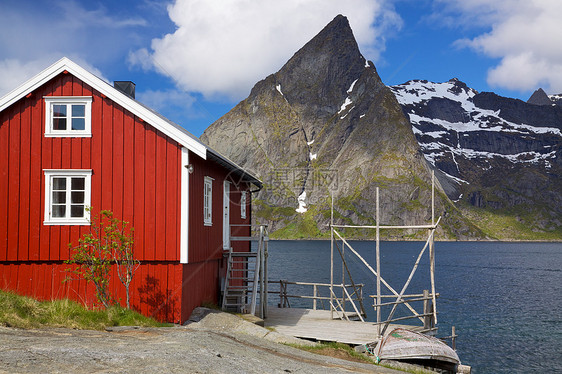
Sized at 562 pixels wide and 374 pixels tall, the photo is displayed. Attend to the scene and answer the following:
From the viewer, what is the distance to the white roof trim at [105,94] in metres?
16.8

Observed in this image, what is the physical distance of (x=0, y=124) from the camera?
17266 millimetres

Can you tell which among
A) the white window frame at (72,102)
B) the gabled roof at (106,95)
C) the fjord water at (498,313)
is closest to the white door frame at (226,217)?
the gabled roof at (106,95)

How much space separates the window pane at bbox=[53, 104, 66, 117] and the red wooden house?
0.03 meters

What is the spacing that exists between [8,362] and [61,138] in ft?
31.8

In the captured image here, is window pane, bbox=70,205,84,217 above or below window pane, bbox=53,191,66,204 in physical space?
below

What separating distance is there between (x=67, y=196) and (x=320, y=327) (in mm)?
10391

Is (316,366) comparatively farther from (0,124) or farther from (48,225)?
(0,124)

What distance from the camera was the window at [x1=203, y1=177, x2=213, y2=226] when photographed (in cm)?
1897

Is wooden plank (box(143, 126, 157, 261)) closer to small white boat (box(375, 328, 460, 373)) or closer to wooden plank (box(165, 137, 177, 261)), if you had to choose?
wooden plank (box(165, 137, 177, 261))

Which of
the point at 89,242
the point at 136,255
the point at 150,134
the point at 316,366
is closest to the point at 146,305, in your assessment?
the point at 136,255

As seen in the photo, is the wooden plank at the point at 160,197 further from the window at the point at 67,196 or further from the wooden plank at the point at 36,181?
the wooden plank at the point at 36,181

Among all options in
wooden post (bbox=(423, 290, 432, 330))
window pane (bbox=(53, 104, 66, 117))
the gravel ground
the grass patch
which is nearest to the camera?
the gravel ground

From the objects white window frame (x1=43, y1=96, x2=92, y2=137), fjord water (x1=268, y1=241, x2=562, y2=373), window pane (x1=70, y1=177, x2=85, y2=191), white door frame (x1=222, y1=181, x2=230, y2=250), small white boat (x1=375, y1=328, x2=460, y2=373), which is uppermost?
white window frame (x1=43, y1=96, x2=92, y2=137)

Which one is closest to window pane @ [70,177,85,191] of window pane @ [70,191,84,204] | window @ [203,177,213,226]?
window pane @ [70,191,84,204]
